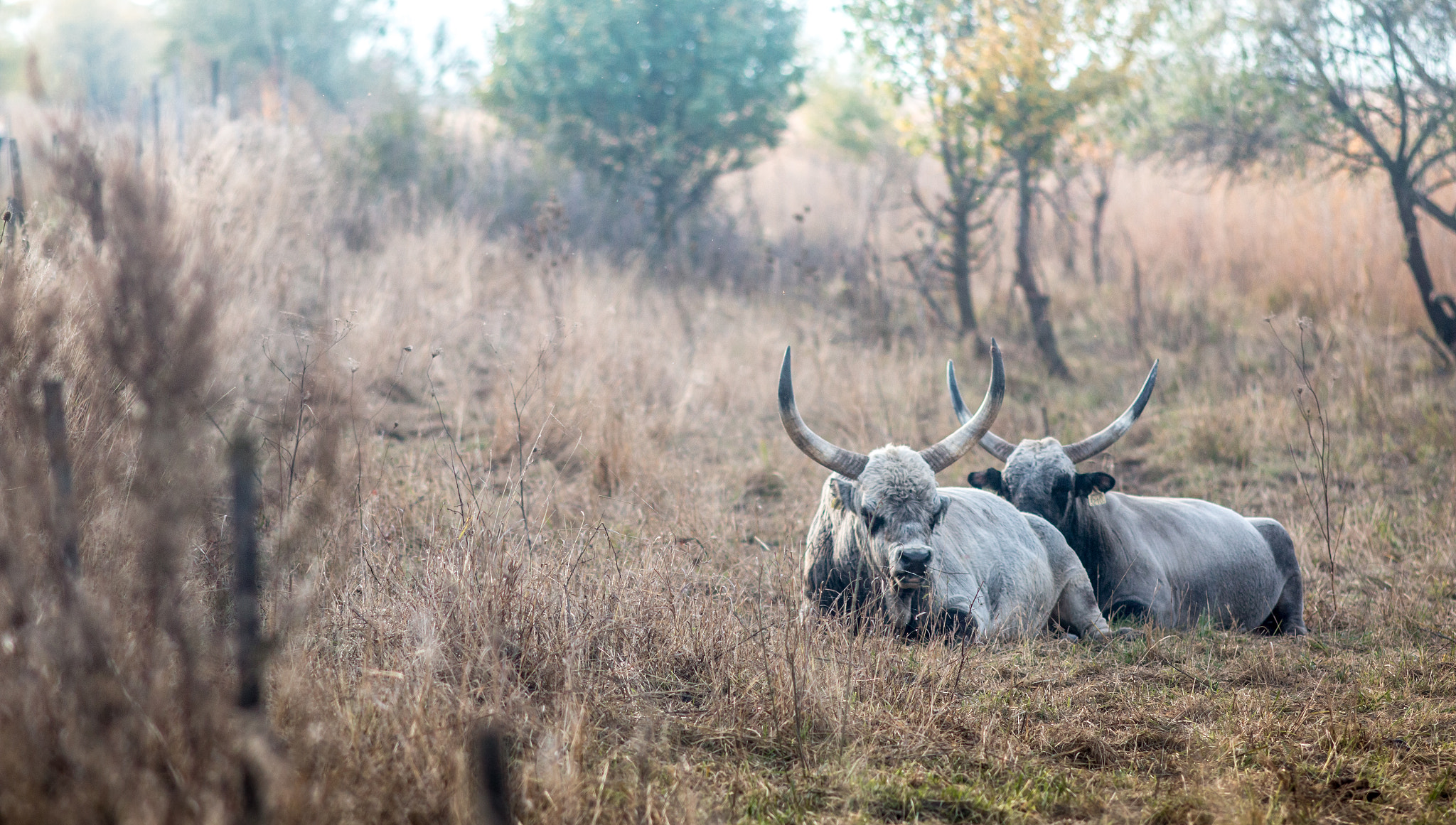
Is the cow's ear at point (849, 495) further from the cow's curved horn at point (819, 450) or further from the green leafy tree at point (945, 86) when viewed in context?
→ the green leafy tree at point (945, 86)

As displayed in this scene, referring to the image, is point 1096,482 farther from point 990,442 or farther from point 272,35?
point 272,35

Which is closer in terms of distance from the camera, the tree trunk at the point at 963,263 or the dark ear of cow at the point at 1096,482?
the dark ear of cow at the point at 1096,482

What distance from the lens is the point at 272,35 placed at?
2450 centimetres

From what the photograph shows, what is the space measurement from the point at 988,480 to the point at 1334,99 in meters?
7.27

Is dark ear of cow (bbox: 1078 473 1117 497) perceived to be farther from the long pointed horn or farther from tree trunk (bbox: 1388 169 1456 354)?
tree trunk (bbox: 1388 169 1456 354)

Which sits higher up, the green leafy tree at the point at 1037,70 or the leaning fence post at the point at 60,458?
the green leafy tree at the point at 1037,70

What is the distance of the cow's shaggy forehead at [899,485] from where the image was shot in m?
4.69

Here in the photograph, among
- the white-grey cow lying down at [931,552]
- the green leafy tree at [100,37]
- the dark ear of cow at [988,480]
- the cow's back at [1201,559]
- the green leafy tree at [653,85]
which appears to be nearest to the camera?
the white-grey cow lying down at [931,552]

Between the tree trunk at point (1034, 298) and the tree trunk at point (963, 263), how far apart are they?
0.56 metres

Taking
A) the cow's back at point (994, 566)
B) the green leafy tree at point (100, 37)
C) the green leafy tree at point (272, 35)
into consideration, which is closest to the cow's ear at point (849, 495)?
the cow's back at point (994, 566)

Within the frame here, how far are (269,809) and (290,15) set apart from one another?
86.9ft

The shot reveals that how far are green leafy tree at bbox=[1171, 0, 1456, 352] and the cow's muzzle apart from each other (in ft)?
27.6

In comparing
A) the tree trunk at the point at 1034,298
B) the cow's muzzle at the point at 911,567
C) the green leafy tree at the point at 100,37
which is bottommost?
the cow's muzzle at the point at 911,567

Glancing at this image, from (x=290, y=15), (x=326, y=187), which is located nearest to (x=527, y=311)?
(x=326, y=187)
